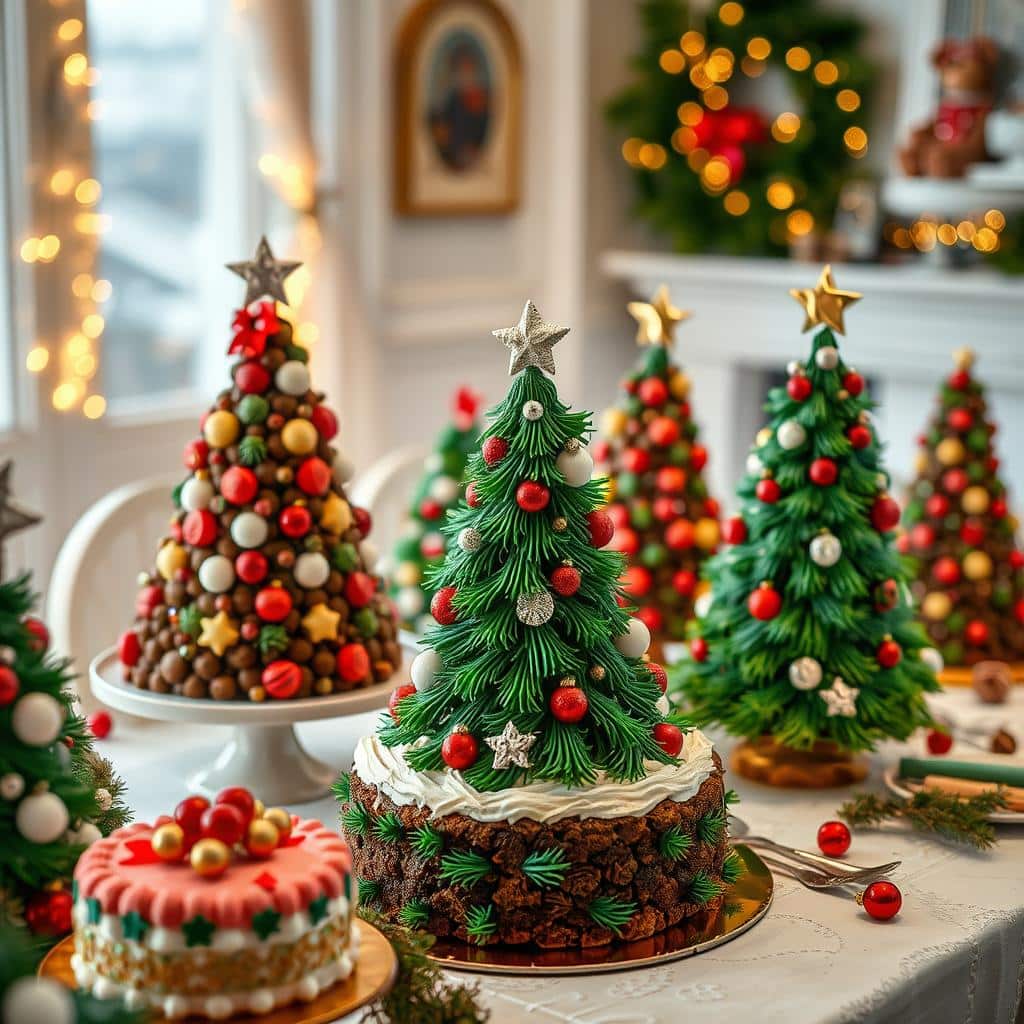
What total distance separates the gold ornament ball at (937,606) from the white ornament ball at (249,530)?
3.50 feet

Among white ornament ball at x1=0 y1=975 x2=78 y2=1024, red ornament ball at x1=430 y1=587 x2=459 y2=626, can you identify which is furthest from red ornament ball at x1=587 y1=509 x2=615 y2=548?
white ornament ball at x1=0 y1=975 x2=78 y2=1024

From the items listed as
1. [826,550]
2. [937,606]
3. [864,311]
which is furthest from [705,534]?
[864,311]

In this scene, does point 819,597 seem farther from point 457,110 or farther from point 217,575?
point 457,110

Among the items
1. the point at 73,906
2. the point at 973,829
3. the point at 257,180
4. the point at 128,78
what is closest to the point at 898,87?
the point at 257,180

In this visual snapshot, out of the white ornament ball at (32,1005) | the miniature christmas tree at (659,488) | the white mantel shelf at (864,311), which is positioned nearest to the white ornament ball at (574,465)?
the white ornament ball at (32,1005)

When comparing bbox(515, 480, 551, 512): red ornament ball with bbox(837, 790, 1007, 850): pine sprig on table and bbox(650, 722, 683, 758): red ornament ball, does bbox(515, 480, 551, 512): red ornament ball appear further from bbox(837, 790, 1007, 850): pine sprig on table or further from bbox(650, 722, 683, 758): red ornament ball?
bbox(837, 790, 1007, 850): pine sprig on table

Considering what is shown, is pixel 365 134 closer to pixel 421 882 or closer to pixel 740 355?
pixel 740 355

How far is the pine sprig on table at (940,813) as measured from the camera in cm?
159

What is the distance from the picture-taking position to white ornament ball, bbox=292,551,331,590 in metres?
1.62

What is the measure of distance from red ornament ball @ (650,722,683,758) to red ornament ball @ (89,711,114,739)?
817 mm

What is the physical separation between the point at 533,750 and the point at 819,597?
597mm

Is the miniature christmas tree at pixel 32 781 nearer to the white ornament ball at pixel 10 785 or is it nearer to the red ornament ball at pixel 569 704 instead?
the white ornament ball at pixel 10 785

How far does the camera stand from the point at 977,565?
220 centimetres

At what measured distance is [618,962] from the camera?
4.12 ft
